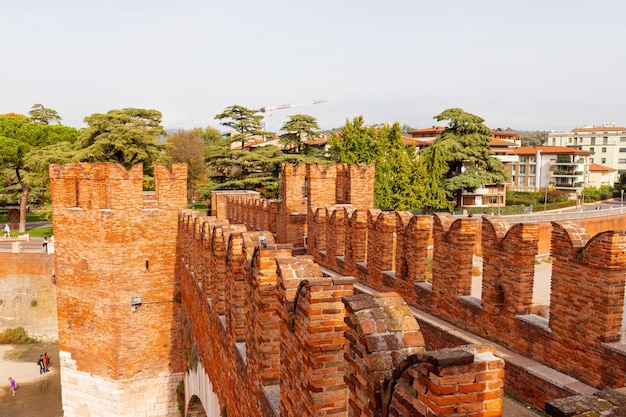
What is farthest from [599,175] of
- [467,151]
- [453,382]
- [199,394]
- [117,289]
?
[453,382]

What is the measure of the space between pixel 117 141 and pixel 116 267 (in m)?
19.3

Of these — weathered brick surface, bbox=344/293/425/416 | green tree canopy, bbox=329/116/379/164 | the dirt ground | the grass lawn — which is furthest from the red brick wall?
the grass lawn

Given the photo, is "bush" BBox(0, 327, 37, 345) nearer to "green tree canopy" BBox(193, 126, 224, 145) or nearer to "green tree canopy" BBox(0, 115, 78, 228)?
"green tree canopy" BBox(0, 115, 78, 228)

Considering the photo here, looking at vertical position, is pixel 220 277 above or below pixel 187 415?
above

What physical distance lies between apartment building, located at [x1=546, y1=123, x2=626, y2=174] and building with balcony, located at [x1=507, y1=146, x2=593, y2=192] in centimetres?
1441

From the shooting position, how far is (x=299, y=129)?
1448 inches

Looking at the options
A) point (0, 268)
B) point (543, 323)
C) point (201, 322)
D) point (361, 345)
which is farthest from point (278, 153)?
point (361, 345)

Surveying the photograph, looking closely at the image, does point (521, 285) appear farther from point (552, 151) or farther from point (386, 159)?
point (552, 151)

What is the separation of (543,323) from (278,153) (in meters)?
30.3

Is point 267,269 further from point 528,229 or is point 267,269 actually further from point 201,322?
point 201,322

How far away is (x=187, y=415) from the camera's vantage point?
14.2 m

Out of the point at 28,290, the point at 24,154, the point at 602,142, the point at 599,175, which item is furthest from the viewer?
the point at 602,142

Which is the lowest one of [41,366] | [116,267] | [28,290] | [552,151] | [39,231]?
[41,366]

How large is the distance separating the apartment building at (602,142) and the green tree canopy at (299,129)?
60.7 meters
